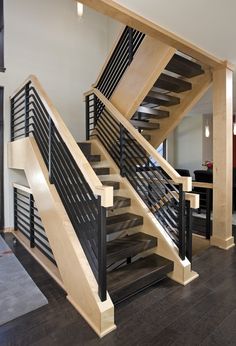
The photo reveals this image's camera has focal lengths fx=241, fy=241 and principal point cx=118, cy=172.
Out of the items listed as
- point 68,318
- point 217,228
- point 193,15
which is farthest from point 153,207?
point 193,15

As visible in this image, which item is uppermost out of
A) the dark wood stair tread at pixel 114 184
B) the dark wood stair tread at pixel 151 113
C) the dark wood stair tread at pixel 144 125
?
the dark wood stair tread at pixel 151 113

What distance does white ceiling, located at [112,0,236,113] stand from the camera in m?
2.05

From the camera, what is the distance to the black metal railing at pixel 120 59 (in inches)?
139

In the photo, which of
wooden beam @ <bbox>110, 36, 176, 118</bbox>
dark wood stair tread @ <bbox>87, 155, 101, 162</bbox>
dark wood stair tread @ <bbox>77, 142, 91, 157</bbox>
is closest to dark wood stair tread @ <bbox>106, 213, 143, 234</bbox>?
dark wood stair tread @ <bbox>87, 155, 101, 162</bbox>

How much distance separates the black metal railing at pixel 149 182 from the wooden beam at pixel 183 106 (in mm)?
Answer: 1080

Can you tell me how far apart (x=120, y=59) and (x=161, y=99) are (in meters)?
0.92

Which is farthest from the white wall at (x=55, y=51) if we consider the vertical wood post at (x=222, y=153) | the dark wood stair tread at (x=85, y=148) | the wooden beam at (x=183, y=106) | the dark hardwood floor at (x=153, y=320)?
the vertical wood post at (x=222, y=153)

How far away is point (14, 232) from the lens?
4.45m

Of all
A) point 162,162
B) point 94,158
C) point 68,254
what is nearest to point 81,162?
point 68,254

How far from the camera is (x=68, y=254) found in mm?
2225

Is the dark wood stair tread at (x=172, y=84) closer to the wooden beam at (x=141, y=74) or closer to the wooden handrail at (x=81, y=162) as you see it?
the wooden beam at (x=141, y=74)

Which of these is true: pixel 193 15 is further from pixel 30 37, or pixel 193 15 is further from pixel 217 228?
pixel 30 37

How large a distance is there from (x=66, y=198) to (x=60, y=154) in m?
0.45

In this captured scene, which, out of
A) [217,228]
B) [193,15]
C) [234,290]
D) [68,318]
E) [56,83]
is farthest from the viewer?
[56,83]
